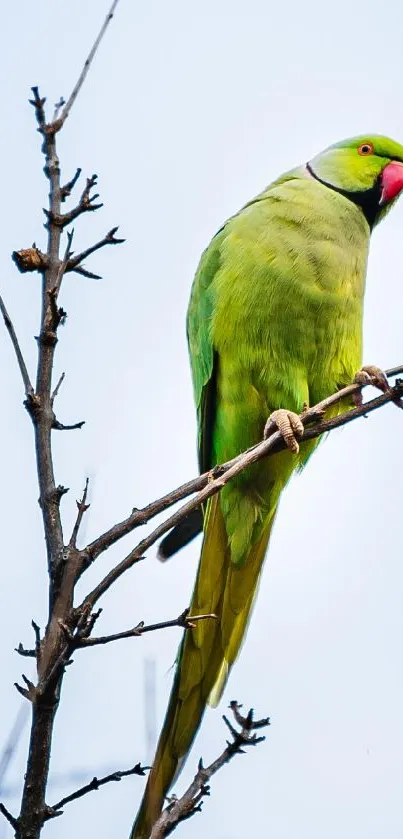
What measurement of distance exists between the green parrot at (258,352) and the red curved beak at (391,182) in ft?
1.06

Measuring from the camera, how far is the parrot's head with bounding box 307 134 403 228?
4.09 meters

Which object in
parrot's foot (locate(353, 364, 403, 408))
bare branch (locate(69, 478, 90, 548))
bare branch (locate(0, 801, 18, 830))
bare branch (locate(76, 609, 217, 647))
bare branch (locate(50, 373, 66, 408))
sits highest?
parrot's foot (locate(353, 364, 403, 408))

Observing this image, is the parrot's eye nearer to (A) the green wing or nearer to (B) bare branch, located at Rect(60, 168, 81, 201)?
(A) the green wing

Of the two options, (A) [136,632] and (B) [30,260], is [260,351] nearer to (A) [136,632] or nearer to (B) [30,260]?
(B) [30,260]

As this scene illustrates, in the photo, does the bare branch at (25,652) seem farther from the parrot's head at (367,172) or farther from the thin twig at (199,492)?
the parrot's head at (367,172)

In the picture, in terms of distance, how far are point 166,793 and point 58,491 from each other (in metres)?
1.10

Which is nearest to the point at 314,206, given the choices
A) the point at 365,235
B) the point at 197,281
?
the point at 365,235

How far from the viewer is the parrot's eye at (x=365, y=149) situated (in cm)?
425

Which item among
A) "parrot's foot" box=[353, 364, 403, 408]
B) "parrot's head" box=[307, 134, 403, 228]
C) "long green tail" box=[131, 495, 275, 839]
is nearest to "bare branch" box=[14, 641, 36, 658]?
"long green tail" box=[131, 495, 275, 839]

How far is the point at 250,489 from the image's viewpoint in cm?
365

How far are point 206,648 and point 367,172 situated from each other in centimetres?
223

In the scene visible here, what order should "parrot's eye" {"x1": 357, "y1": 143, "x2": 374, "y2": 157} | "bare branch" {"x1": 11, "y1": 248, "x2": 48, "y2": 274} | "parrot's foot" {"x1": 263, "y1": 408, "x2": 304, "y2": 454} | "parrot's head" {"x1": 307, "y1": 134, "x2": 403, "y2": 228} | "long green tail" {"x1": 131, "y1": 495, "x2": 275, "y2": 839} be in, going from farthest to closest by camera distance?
1. "parrot's eye" {"x1": 357, "y1": 143, "x2": 374, "y2": 157}
2. "parrot's head" {"x1": 307, "y1": 134, "x2": 403, "y2": 228}
3. "parrot's foot" {"x1": 263, "y1": 408, "x2": 304, "y2": 454}
4. "long green tail" {"x1": 131, "y1": 495, "x2": 275, "y2": 839}
5. "bare branch" {"x1": 11, "y1": 248, "x2": 48, "y2": 274}

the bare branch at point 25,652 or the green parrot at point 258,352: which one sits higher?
the green parrot at point 258,352

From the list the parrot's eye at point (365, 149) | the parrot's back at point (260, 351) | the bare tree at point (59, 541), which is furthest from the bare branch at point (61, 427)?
the parrot's eye at point (365, 149)
